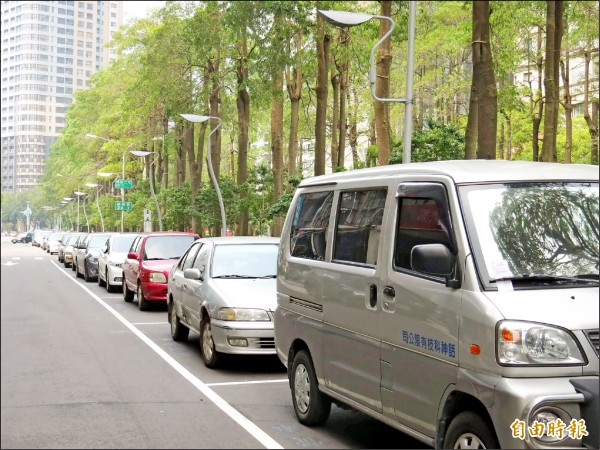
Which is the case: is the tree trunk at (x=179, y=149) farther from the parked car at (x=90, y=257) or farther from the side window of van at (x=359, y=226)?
the side window of van at (x=359, y=226)

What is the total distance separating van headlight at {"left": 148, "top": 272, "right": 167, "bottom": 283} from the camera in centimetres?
1534

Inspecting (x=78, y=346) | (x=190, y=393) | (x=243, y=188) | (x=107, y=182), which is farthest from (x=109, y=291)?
(x=107, y=182)

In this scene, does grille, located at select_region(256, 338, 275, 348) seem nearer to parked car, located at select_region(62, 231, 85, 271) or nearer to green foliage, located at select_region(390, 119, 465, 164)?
green foliage, located at select_region(390, 119, 465, 164)

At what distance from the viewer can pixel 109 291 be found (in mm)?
20078

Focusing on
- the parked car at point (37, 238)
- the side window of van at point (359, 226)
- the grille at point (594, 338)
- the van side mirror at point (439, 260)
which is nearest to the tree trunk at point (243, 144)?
the side window of van at point (359, 226)

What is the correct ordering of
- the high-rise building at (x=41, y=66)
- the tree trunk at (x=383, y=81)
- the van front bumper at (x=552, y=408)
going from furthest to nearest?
the tree trunk at (x=383, y=81) → the van front bumper at (x=552, y=408) → the high-rise building at (x=41, y=66)

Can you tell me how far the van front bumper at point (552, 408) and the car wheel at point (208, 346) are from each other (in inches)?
222

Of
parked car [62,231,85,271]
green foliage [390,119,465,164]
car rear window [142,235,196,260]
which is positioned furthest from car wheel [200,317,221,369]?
parked car [62,231,85,271]

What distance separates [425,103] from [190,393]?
30.4 metres

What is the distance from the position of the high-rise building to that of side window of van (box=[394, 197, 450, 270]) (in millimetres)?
2516

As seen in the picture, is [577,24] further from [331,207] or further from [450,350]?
[450,350]

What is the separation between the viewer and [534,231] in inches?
167

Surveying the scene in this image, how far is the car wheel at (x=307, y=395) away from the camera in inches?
239

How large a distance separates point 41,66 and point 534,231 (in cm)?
282
